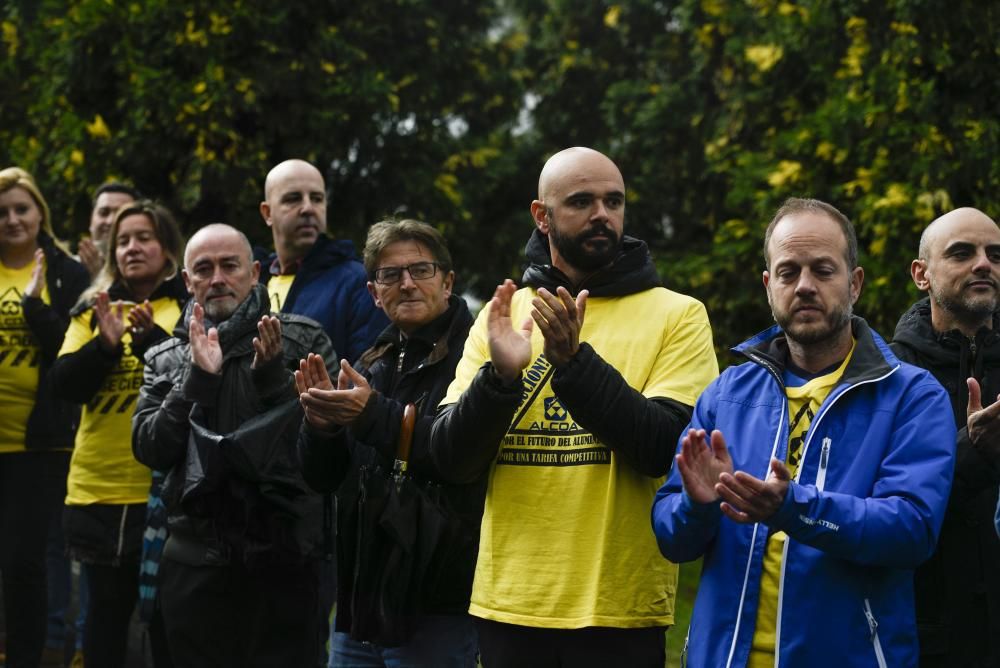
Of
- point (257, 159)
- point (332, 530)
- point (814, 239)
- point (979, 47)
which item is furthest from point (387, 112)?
point (814, 239)

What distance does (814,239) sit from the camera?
11.1 ft

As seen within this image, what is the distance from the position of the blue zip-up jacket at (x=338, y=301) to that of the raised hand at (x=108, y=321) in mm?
688

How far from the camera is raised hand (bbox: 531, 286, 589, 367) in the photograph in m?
3.46

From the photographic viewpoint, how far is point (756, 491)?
2.95m

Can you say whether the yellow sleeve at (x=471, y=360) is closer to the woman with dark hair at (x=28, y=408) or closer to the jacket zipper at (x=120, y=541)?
the jacket zipper at (x=120, y=541)

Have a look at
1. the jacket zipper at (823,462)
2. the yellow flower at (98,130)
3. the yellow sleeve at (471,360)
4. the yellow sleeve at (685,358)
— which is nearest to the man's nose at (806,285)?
the jacket zipper at (823,462)

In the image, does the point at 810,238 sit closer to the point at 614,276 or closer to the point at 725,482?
the point at 614,276

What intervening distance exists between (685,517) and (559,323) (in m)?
0.61

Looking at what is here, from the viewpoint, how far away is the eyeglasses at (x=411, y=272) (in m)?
4.59

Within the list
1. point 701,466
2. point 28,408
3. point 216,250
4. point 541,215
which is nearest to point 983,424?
point 701,466

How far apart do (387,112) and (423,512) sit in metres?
8.48

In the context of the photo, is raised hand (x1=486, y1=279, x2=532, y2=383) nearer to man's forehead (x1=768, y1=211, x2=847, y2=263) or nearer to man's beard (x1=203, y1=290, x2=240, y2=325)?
man's forehead (x1=768, y1=211, x2=847, y2=263)

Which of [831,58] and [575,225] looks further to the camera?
[831,58]

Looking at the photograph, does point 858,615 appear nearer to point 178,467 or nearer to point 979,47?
point 178,467
